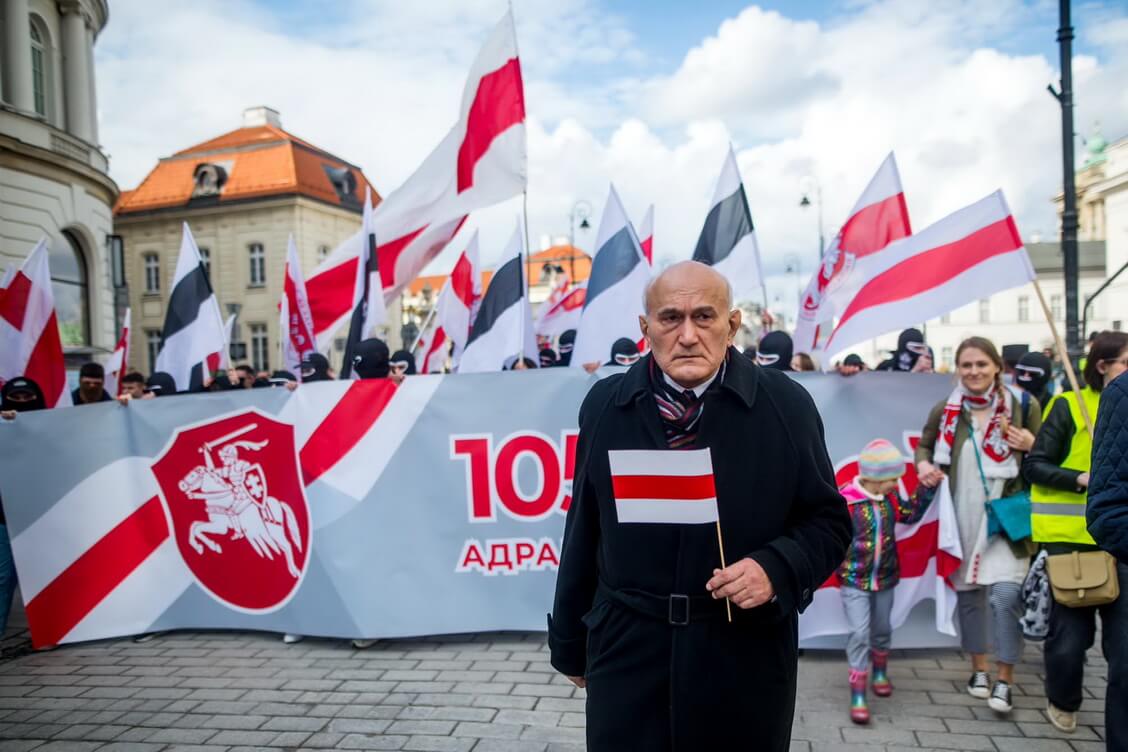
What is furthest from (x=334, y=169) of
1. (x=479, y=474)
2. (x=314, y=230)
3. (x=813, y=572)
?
(x=813, y=572)

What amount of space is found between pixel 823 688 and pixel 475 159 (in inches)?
186

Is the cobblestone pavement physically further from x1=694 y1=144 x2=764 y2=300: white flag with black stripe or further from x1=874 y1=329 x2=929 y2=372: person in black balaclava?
x1=694 y1=144 x2=764 y2=300: white flag with black stripe

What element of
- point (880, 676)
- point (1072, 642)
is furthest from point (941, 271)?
point (880, 676)

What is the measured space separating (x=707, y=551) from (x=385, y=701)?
9.80 ft

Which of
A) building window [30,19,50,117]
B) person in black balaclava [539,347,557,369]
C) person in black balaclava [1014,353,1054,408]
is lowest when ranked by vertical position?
person in black balaclava [1014,353,1054,408]

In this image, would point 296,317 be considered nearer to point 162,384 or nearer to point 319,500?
point 162,384

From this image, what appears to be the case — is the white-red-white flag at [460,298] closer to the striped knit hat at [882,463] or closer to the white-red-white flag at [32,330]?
the white-red-white flag at [32,330]

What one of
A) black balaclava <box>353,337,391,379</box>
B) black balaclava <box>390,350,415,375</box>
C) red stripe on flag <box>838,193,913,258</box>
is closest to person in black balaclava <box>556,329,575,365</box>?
black balaclava <box>390,350,415,375</box>

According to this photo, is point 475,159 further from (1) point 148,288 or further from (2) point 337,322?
(1) point 148,288

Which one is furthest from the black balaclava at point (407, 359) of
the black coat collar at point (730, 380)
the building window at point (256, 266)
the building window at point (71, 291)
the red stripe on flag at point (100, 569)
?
the building window at point (256, 266)

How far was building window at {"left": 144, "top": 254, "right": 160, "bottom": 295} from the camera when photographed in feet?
165

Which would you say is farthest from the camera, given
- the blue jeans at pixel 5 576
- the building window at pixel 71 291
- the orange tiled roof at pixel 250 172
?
the orange tiled roof at pixel 250 172

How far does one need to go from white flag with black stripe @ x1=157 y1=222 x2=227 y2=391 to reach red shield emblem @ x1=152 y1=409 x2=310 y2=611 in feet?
6.06

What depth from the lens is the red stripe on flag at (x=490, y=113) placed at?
677 cm
